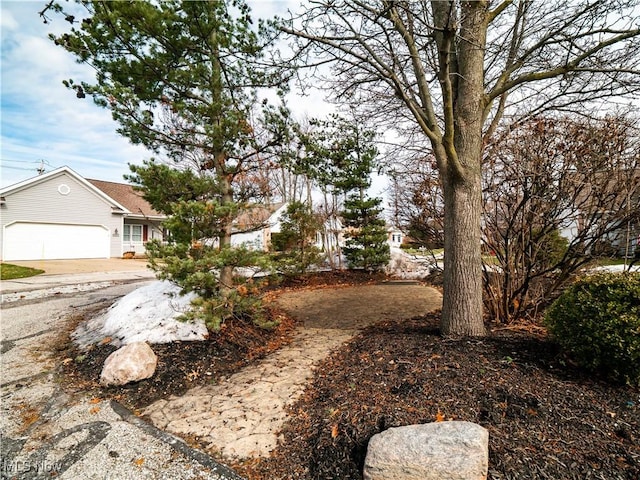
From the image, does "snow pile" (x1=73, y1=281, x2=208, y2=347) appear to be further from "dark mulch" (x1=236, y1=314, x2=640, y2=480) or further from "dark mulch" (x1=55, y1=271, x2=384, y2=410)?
"dark mulch" (x1=236, y1=314, x2=640, y2=480)

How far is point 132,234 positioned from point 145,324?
17.7 metres

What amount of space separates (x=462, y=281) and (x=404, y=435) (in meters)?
2.03

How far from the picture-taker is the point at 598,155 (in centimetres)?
346

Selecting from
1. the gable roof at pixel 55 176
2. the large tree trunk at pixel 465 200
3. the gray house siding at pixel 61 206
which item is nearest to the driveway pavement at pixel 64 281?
the gray house siding at pixel 61 206

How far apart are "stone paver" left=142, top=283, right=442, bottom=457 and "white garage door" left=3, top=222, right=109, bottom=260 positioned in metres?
16.4

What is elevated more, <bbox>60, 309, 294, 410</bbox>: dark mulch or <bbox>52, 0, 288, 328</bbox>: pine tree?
<bbox>52, 0, 288, 328</bbox>: pine tree

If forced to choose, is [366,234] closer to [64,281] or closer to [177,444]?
[177,444]

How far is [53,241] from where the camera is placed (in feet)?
50.4

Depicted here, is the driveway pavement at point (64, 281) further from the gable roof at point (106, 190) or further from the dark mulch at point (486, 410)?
the dark mulch at point (486, 410)

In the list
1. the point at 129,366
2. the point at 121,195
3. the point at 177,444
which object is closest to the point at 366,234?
the point at 129,366

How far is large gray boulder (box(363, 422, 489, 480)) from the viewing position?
1.74 meters

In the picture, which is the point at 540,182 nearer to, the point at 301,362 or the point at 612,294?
the point at 612,294

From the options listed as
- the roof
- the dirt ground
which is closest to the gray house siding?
the roof

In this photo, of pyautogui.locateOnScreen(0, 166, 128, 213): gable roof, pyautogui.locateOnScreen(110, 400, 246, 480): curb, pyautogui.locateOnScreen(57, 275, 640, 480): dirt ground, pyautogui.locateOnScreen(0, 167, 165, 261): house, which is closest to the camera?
pyautogui.locateOnScreen(57, 275, 640, 480): dirt ground
